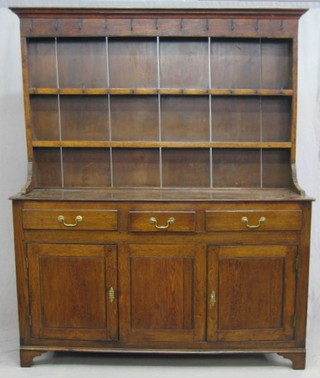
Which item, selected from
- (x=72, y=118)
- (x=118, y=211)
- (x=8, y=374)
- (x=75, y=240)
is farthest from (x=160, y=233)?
(x=8, y=374)

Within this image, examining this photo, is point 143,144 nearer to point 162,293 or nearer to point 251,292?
point 162,293

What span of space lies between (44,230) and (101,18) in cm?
123

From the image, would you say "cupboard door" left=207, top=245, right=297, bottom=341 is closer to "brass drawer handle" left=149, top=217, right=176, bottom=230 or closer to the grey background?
"brass drawer handle" left=149, top=217, right=176, bottom=230

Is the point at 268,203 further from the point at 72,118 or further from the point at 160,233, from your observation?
the point at 72,118

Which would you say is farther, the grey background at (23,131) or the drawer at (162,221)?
the grey background at (23,131)

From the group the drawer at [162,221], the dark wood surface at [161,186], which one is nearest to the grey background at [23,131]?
the dark wood surface at [161,186]

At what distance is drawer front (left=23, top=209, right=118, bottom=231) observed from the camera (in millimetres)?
2170

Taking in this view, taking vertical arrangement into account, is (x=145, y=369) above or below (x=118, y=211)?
below

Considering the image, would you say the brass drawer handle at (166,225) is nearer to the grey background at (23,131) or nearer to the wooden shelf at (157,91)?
the wooden shelf at (157,91)

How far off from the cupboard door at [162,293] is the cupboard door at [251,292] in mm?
76

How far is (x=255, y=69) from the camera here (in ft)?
8.23

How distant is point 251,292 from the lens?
2197mm

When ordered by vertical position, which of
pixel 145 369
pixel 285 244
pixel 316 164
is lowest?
pixel 145 369

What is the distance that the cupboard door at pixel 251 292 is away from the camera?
218 centimetres
